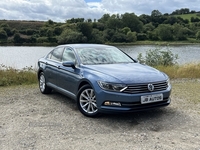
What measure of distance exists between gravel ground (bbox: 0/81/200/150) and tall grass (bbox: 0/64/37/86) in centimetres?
362

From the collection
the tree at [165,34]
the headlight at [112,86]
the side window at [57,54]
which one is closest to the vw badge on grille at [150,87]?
the headlight at [112,86]

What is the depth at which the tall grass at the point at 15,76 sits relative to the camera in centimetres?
973

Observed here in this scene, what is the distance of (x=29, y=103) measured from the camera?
6.37 m

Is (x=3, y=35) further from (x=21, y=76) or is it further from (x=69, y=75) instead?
(x=69, y=75)

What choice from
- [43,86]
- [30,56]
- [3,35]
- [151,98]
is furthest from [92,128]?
[3,35]

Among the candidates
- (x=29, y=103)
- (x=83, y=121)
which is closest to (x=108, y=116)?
(x=83, y=121)

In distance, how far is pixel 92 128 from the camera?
14.6ft

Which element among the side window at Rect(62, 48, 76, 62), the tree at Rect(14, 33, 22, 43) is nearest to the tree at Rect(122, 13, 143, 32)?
the tree at Rect(14, 33, 22, 43)

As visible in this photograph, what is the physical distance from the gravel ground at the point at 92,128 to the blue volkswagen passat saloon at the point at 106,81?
0.37 meters

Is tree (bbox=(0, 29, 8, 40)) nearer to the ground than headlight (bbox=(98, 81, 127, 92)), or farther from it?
farther from it

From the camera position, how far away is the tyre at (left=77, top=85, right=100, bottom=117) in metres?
4.94

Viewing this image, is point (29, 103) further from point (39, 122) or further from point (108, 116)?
point (108, 116)

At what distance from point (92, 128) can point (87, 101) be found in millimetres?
778

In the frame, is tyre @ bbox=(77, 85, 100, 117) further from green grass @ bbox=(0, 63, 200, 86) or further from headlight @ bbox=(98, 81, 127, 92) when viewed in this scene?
green grass @ bbox=(0, 63, 200, 86)
